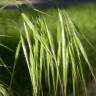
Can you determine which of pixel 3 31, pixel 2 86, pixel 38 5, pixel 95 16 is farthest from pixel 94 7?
pixel 2 86

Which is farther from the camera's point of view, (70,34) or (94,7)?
(94,7)

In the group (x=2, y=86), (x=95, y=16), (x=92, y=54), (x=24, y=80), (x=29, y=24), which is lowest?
A: (x=2, y=86)

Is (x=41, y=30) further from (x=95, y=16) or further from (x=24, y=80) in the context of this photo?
(x=95, y=16)

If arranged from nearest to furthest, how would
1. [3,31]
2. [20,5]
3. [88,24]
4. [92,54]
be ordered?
[20,5] < [92,54] < [3,31] < [88,24]

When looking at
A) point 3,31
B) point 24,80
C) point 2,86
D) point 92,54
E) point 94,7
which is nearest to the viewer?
point 2,86

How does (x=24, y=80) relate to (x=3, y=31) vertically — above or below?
below

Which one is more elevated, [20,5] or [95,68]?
[95,68]

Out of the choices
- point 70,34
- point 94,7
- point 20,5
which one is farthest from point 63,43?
point 94,7

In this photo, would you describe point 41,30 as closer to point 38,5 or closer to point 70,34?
point 70,34

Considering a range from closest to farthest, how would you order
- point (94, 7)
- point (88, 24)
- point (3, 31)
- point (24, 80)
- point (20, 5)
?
1. point (20, 5)
2. point (24, 80)
3. point (3, 31)
4. point (88, 24)
5. point (94, 7)
